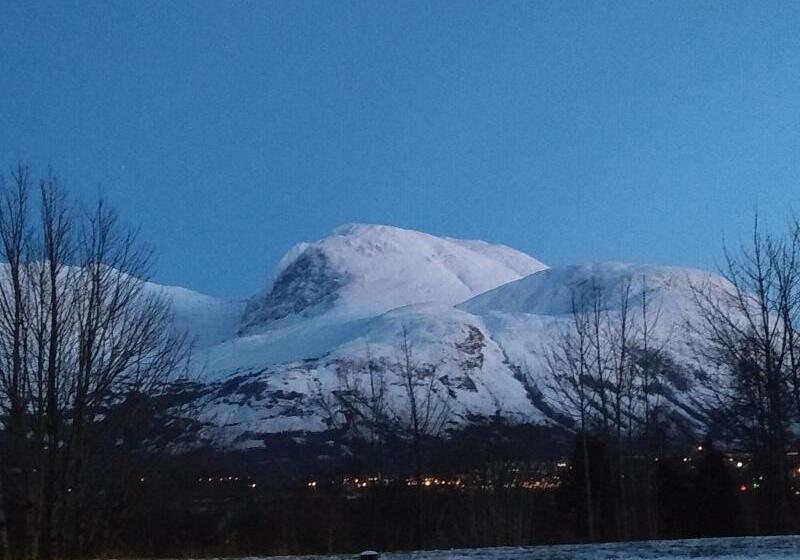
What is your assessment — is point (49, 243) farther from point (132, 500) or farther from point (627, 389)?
point (627, 389)

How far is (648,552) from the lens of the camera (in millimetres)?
17875

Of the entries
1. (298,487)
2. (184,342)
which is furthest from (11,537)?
(298,487)

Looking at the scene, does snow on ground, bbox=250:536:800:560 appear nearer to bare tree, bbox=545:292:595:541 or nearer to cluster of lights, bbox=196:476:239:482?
bare tree, bbox=545:292:595:541

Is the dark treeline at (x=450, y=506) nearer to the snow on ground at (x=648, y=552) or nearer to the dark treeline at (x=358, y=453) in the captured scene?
the dark treeline at (x=358, y=453)

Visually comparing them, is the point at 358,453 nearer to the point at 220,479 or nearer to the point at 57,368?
the point at 220,479

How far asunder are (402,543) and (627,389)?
9984mm

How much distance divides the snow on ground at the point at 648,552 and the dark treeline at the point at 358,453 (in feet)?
23.2

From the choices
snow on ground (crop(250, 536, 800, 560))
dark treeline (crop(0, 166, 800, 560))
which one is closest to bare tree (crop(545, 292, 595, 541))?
dark treeline (crop(0, 166, 800, 560))

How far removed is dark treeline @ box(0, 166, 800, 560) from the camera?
21.6 m

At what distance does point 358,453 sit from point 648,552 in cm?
2409

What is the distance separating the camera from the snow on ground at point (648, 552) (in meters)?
16.9

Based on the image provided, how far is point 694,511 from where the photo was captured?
1638 inches

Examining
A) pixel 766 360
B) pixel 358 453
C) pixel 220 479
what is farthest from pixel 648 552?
pixel 220 479

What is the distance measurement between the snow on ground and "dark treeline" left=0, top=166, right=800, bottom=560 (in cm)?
707
